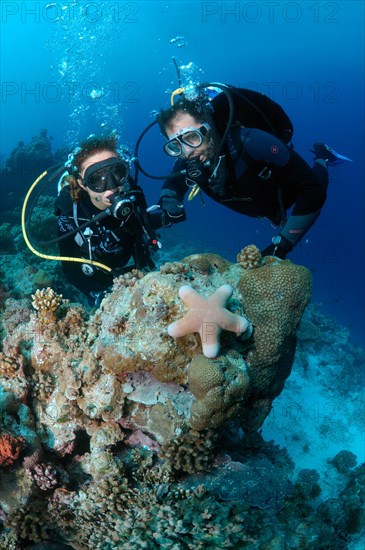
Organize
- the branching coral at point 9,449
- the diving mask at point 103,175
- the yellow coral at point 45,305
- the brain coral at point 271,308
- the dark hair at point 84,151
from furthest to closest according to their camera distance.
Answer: the dark hair at point 84,151
the diving mask at point 103,175
the yellow coral at point 45,305
the brain coral at point 271,308
the branching coral at point 9,449

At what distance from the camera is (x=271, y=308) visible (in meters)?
4.08

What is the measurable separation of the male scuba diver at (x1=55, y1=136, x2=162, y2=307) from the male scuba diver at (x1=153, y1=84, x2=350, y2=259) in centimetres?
62

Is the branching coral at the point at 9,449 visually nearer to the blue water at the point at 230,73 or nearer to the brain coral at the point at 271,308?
the brain coral at the point at 271,308

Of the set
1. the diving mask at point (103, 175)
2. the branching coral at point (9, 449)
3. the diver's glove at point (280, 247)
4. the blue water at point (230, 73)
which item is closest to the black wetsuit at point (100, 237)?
the diving mask at point (103, 175)

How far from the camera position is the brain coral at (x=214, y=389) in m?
3.28

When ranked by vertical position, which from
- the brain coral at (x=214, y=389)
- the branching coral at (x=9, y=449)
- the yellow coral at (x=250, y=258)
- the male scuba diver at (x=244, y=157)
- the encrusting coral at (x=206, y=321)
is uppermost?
the male scuba diver at (x=244, y=157)

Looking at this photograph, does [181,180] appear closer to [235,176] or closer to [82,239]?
[235,176]

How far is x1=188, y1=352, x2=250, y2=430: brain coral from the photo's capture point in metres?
3.28

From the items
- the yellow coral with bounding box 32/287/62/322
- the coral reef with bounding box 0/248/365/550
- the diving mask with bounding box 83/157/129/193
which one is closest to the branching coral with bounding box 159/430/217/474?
the coral reef with bounding box 0/248/365/550

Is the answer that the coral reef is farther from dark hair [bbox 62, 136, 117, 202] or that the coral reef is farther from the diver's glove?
dark hair [bbox 62, 136, 117, 202]

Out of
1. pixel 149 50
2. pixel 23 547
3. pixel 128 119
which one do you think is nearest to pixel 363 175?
pixel 149 50

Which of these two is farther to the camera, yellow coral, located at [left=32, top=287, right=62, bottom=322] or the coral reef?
yellow coral, located at [left=32, top=287, right=62, bottom=322]

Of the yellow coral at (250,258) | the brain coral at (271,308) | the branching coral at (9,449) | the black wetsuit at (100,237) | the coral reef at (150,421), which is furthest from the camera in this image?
the black wetsuit at (100,237)

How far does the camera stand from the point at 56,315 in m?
4.75
